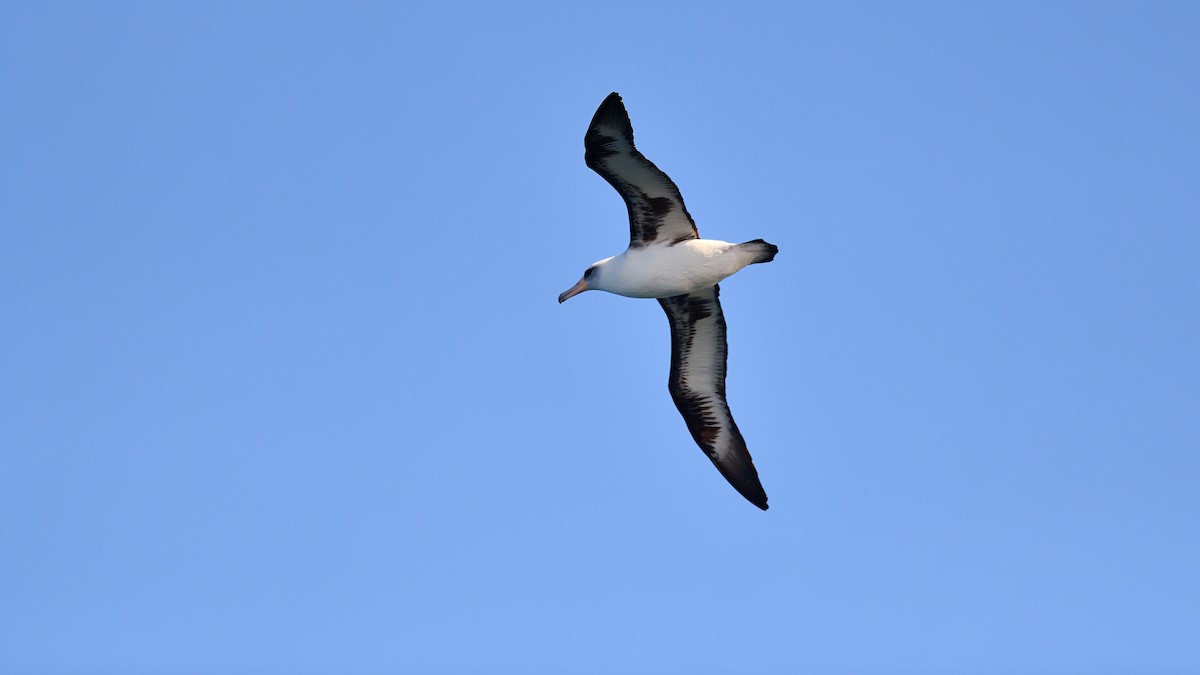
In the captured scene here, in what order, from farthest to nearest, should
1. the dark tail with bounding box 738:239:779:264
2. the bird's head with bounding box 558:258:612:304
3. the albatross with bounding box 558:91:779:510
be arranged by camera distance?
the bird's head with bounding box 558:258:612:304
the dark tail with bounding box 738:239:779:264
the albatross with bounding box 558:91:779:510

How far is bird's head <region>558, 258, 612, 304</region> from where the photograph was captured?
2203 cm

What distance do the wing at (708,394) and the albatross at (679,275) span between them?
2 cm

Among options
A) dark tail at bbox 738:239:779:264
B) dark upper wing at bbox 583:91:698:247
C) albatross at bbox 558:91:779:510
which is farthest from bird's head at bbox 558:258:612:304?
dark tail at bbox 738:239:779:264

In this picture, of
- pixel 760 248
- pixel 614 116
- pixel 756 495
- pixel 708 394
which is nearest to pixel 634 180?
pixel 614 116

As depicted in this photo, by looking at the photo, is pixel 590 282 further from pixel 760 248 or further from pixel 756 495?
pixel 756 495

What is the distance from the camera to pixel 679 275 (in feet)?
69.4

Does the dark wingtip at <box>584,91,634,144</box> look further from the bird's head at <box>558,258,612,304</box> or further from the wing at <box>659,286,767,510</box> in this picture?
the wing at <box>659,286,767,510</box>

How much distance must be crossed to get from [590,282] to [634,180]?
2.32 metres

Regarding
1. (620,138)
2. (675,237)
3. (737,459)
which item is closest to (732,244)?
(675,237)

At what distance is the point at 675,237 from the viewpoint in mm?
21250

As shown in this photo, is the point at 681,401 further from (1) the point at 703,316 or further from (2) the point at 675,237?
(2) the point at 675,237

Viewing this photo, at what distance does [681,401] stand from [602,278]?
2.71 metres

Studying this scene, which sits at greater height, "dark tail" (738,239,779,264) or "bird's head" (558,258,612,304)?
"bird's head" (558,258,612,304)

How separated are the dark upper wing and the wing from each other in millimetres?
1703
